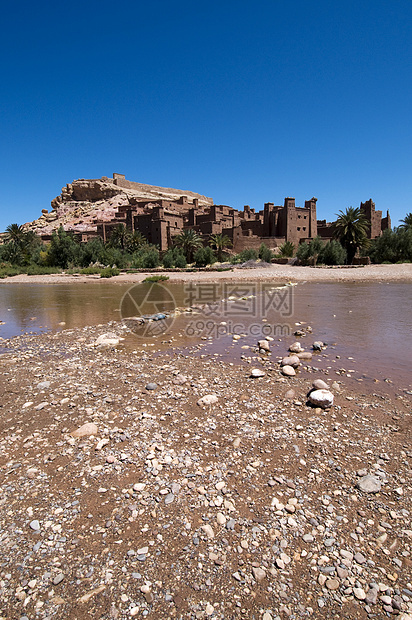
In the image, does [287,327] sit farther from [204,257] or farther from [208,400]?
[204,257]

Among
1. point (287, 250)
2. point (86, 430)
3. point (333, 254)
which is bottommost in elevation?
point (86, 430)

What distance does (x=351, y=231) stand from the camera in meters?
42.4

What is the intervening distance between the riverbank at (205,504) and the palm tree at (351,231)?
42.5m

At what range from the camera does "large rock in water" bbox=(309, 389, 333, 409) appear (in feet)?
14.1

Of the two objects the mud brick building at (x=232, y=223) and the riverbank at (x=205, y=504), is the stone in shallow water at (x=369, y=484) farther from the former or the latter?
the mud brick building at (x=232, y=223)

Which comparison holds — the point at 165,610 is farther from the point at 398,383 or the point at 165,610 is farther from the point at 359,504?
the point at 398,383

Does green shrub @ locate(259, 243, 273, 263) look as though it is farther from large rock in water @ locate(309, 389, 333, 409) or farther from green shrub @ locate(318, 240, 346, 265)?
large rock in water @ locate(309, 389, 333, 409)

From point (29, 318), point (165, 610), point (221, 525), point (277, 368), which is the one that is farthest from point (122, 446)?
point (29, 318)

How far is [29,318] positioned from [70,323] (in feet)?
9.51

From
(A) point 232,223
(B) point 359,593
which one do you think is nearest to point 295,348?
(B) point 359,593

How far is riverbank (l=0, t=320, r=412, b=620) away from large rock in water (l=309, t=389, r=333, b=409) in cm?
10

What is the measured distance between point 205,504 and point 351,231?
45.9m

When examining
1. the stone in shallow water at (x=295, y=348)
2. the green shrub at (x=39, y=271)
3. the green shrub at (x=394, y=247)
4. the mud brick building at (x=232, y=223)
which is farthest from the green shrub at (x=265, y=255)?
the stone in shallow water at (x=295, y=348)

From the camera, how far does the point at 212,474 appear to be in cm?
306
